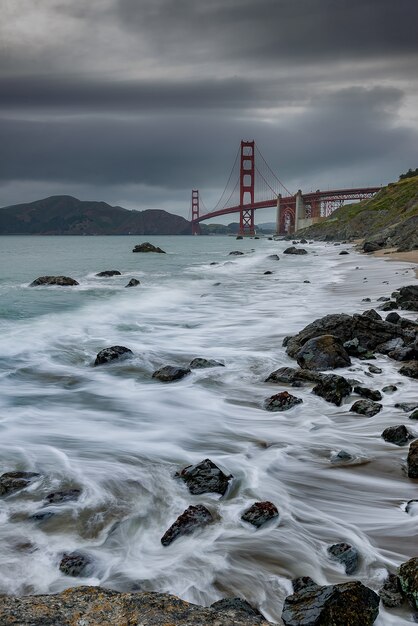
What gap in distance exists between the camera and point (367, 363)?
7.14 metres

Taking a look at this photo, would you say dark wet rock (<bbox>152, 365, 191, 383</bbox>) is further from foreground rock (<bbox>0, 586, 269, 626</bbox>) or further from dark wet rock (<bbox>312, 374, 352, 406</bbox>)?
foreground rock (<bbox>0, 586, 269, 626</bbox>)

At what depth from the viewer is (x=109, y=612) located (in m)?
1.89

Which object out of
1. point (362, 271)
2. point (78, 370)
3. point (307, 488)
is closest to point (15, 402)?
point (78, 370)

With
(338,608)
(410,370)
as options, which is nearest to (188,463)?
(338,608)

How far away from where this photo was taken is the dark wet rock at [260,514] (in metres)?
3.55

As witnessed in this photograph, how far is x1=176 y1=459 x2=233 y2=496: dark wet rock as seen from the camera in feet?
13.0

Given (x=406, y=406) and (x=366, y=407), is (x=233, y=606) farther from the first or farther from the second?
(x=406, y=406)

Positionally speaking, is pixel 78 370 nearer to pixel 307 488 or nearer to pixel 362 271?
pixel 307 488

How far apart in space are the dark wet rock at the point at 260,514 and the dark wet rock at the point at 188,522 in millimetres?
253

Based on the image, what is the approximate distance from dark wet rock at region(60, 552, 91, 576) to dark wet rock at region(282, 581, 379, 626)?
1213mm

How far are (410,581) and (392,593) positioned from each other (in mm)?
139

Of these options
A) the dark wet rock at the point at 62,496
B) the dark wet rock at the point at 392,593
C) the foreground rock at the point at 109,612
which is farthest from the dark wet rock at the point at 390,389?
the foreground rock at the point at 109,612

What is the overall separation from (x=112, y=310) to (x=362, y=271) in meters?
10.6

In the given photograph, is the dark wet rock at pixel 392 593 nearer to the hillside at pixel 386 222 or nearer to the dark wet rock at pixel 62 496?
the dark wet rock at pixel 62 496
